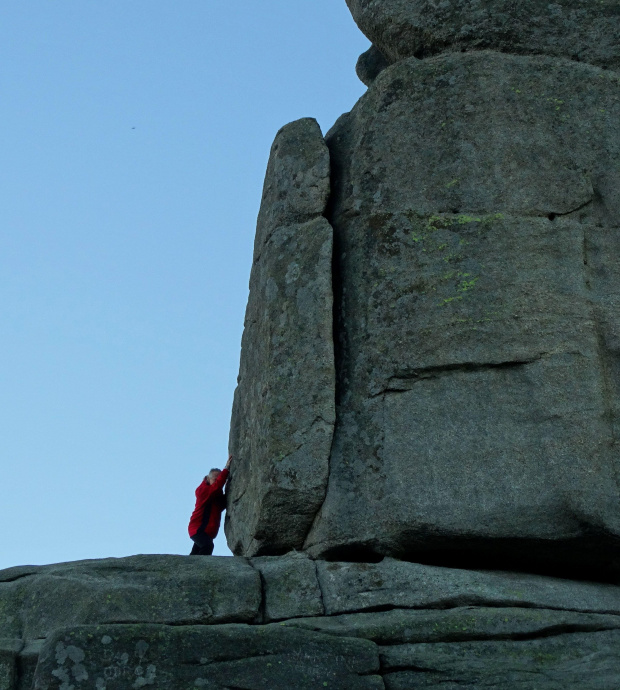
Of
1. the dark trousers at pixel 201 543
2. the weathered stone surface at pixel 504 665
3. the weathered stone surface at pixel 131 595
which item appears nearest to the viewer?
the weathered stone surface at pixel 504 665

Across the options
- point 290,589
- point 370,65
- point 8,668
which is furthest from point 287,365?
point 370,65

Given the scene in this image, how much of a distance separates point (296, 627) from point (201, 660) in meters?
0.87

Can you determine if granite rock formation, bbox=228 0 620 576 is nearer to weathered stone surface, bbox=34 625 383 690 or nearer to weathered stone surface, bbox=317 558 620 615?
weathered stone surface, bbox=317 558 620 615

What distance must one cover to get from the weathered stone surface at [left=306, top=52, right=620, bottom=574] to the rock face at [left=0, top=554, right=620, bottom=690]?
0.55 metres

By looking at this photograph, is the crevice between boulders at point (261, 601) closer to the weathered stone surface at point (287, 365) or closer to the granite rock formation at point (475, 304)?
the granite rock formation at point (475, 304)

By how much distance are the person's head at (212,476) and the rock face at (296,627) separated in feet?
7.22

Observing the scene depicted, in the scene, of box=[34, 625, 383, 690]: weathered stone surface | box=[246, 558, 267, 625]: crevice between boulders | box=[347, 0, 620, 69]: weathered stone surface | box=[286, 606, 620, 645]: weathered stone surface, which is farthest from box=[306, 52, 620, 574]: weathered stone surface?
box=[34, 625, 383, 690]: weathered stone surface

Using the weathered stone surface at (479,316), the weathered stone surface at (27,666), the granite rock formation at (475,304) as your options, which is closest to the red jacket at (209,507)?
the granite rock formation at (475,304)

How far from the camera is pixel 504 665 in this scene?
9.30 m

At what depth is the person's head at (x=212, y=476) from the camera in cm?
1283

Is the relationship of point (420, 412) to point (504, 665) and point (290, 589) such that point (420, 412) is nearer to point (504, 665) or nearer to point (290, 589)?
point (290, 589)

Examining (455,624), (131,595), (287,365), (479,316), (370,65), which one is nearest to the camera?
(455,624)

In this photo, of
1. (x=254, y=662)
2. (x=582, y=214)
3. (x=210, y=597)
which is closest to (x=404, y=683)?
(x=254, y=662)

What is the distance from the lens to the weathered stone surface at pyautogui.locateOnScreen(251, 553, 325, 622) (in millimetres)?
10016
